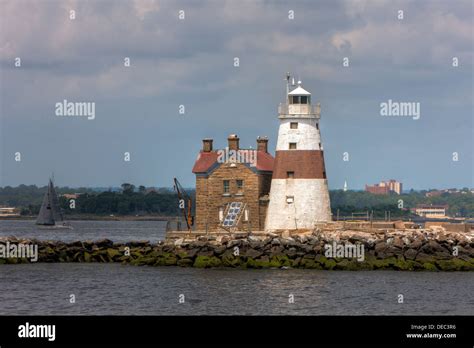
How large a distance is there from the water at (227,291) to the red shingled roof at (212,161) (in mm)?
6406

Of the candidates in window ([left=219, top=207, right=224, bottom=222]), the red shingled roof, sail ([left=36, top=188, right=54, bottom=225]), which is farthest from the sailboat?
window ([left=219, top=207, right=224, bottom=222])

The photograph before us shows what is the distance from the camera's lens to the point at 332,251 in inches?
2108

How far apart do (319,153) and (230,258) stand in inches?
272

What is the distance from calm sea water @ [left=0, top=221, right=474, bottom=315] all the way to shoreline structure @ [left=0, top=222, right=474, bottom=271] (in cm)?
111

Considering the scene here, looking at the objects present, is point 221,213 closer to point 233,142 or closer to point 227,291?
point 233,142

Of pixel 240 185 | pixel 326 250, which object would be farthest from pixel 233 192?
pixel 326 250

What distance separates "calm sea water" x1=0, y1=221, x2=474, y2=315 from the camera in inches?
1641

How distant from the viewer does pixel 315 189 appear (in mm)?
56000

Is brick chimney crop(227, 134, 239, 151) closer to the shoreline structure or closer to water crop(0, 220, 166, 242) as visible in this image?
the shoreline structure

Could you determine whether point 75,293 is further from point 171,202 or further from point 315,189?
point 171,202

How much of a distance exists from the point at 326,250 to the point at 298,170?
4.42 meters

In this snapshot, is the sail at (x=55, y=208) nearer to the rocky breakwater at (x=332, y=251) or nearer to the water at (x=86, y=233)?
the water at (x=86, y=233)

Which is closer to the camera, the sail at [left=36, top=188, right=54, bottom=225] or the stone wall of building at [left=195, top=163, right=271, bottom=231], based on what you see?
the stone wall of building at [left=195, top=163, right=271, bottom=231]
